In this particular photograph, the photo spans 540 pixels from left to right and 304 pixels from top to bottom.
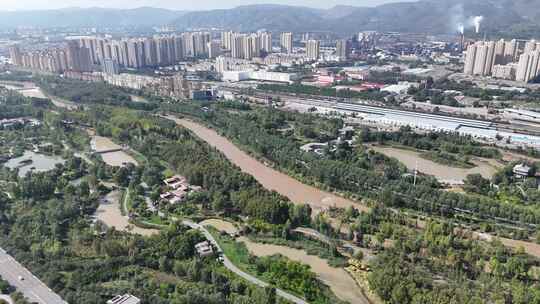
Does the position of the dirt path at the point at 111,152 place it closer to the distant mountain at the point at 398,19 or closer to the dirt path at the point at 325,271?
the dirt path at the point at 325,271

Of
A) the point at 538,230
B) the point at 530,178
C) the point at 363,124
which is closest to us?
the point at 538,230

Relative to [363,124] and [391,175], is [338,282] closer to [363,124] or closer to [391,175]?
[391,175]

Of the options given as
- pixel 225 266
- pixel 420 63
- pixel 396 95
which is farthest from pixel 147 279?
pixel 420 63

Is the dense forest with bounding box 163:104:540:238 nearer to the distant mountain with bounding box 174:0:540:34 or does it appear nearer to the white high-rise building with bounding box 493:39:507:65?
the white high-rise building with bounding box 493:39:507:65

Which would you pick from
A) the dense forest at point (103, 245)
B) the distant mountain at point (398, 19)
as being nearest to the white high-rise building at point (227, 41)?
the distant mountain at point (398, 19)

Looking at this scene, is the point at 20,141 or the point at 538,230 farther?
the point at 20,141

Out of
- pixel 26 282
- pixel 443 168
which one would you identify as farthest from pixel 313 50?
pixel 26 282

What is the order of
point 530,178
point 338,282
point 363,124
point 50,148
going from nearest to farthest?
point 338,282, point 530,178, point 50,148, point 363,124
